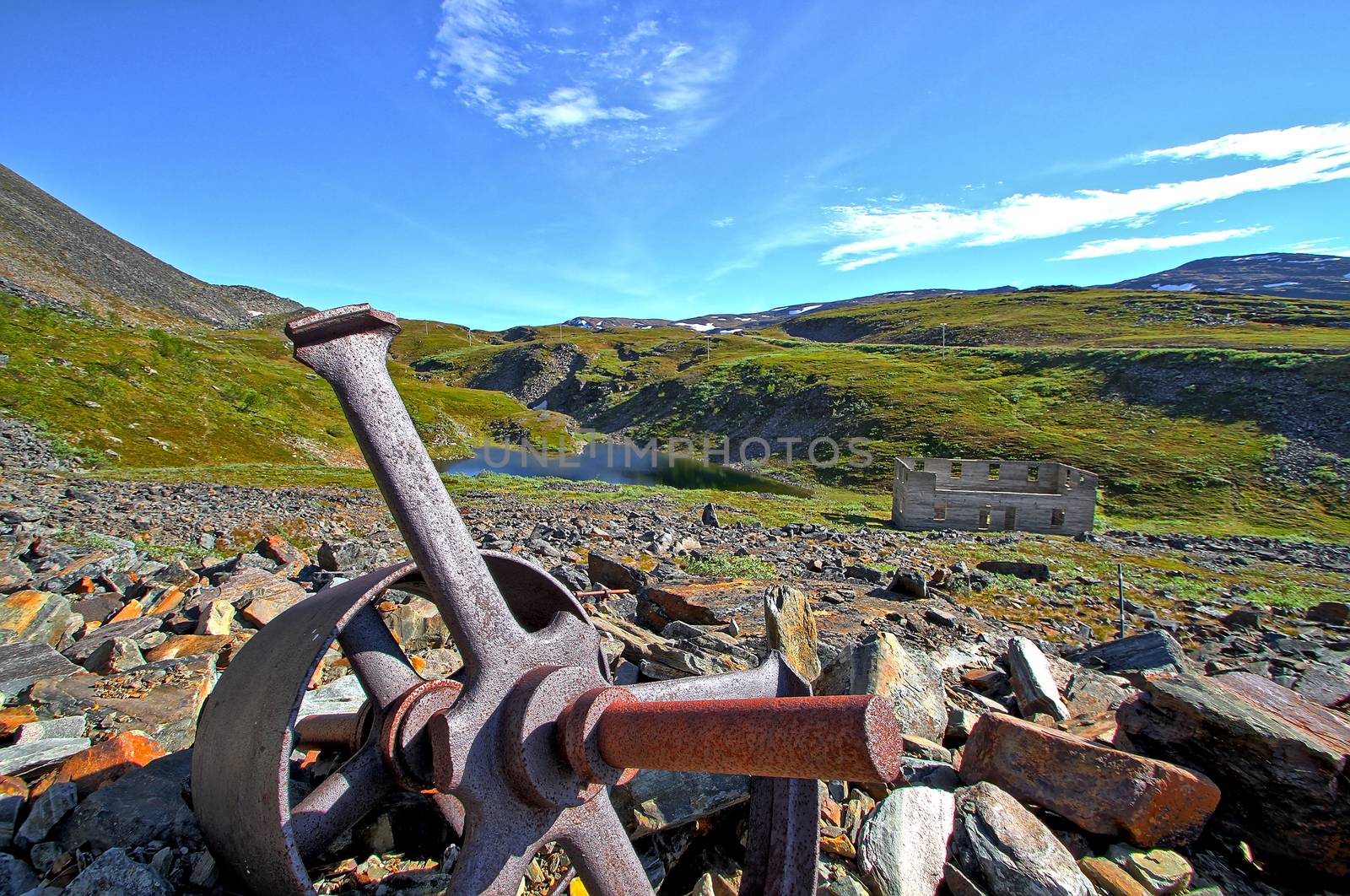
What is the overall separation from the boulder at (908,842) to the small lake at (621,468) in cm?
3852

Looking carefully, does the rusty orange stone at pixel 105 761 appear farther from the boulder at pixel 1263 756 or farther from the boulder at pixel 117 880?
the boulder at pixel 1263 756

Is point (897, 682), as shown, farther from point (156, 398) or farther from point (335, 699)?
point (156, 398)

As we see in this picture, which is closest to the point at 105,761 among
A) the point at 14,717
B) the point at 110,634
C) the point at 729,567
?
the point at 14,717

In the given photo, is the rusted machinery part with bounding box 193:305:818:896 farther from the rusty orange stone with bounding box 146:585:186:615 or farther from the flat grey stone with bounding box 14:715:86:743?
the rusty orange stone with bounding box 146:585:186:615

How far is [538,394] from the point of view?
409 ft

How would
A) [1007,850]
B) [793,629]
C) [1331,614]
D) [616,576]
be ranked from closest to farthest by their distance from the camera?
[1007,850] < [793,629] < [616,576] < [1331,614]

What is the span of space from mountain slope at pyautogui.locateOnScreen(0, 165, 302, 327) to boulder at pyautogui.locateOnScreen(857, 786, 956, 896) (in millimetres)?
70103

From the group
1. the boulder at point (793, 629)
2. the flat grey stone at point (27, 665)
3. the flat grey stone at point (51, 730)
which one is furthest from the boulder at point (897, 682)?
the flat grey stone at point (27, 665)

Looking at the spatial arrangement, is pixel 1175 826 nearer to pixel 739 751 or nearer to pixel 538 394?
pixel 739 751

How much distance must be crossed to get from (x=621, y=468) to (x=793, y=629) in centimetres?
5285

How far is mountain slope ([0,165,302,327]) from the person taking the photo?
64.7 meters

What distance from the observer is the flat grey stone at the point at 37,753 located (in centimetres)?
336

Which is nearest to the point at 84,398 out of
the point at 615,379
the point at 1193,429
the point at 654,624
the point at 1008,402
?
the point at 654,624

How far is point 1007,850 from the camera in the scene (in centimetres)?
334
